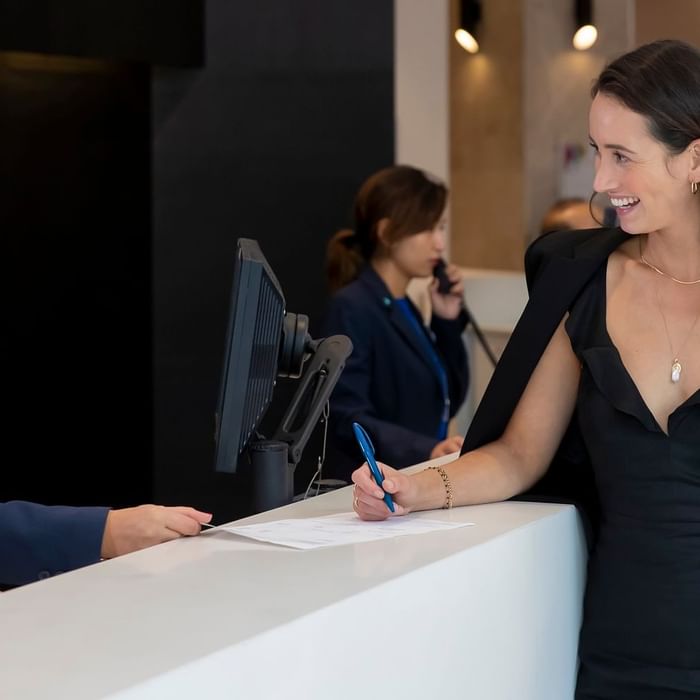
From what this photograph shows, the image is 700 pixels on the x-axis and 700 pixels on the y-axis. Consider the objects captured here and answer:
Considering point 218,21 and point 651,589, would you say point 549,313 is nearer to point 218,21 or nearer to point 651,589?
point 651,589

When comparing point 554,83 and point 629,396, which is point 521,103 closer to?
point 554,83

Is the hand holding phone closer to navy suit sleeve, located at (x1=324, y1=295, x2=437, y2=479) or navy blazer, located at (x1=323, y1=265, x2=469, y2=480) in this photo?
navy blazer, located at (x1=323, y1=265, x2=469, y2=480)

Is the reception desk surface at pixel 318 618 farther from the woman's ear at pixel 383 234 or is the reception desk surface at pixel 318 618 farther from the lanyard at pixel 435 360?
the woman's ear at pixel 383 234

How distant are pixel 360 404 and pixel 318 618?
7.66ft

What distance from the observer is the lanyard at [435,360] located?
13.2 ft

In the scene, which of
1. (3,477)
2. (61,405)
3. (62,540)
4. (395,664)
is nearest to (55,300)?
(61,405)

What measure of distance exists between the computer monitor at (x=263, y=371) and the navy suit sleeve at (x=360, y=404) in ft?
4.55

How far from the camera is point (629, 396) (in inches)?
77.8

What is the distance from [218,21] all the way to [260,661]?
3588 mm

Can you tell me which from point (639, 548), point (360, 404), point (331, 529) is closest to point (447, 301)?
point (360, 404)

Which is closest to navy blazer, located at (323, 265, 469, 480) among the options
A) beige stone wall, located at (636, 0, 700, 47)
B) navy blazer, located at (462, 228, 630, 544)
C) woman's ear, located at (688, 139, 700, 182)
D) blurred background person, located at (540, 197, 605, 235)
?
navy blazer, located at (462, 228, 630, 544)

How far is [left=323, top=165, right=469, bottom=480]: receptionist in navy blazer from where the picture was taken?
12.3 feet

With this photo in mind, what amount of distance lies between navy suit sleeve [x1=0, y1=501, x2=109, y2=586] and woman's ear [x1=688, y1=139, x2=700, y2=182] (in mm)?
1072

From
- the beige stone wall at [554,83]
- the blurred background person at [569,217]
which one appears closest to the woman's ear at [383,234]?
the blurred background person at [569,217]
